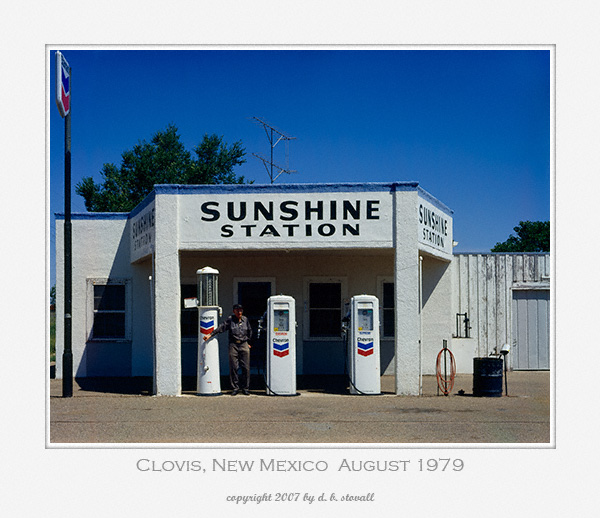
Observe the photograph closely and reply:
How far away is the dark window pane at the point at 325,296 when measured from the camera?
19469 millimetres

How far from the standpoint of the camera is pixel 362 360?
48.1 ft

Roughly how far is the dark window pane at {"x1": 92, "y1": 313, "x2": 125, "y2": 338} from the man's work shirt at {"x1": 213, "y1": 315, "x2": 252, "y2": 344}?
5.10 metres

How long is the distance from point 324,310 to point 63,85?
837cm

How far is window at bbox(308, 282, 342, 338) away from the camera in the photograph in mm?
19406

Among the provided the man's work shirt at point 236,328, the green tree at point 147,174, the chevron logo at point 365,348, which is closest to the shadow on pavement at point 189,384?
the chevron logo at point 365,348

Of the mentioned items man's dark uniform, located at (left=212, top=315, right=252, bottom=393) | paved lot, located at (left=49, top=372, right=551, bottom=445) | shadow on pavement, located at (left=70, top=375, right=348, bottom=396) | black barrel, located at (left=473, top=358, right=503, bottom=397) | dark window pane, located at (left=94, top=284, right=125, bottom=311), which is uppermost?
dark window pane, located at (left=94, top=284, right=125, bottom=311)

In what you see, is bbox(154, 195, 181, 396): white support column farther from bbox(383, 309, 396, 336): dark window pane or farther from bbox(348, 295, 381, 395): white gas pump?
bbox(383, 309, 396, 336): dark window pane

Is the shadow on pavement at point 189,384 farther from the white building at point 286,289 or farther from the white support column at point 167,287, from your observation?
the white support column at point 167,287

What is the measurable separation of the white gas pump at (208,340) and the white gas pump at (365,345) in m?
2.67

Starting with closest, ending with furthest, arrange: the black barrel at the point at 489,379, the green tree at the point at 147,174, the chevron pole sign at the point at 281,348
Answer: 1. the chevron pole sign at the point at 281,348
2. the black barrel at the point at 489,379
3. the green tree at the point at 147,174

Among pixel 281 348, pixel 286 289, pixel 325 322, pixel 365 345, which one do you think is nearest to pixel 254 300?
pixel 286 289

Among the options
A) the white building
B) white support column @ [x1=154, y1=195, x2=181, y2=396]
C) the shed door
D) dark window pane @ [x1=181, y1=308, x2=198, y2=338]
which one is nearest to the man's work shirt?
white support column @ [x1=154, y1=195, x2=181, y2=396]

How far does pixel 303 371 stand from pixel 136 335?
4.25 m
